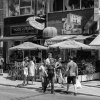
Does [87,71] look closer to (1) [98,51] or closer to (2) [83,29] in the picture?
(1) [98,51]

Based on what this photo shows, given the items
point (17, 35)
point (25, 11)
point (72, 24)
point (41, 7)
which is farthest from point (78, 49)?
point (25, 11)

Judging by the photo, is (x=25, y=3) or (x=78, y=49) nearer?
(x=78, y=49)

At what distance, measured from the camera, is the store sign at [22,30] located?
88.8 feet

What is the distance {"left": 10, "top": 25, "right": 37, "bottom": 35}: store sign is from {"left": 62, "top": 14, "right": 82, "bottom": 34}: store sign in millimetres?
3570

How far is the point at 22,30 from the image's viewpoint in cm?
2766

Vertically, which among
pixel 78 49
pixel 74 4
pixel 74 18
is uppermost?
pixel 74 4

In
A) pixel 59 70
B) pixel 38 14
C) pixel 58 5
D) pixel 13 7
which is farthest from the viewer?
pixel 13 7

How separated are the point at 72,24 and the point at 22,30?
5992 mm

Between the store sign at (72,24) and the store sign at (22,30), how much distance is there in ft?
11.7

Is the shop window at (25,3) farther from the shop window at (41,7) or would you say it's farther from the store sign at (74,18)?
the store sign at (74,18)

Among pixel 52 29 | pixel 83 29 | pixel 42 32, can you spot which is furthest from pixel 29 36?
pixel 83 29

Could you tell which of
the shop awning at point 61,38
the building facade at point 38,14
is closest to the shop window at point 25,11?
the building facade at point 38,14

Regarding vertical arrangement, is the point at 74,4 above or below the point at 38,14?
above

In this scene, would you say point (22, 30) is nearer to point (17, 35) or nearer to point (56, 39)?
point (17, 35)
